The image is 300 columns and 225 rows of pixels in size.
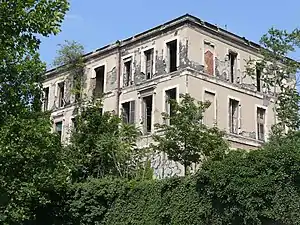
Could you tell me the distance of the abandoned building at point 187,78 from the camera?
31.0 m

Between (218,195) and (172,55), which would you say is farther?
(172,55)

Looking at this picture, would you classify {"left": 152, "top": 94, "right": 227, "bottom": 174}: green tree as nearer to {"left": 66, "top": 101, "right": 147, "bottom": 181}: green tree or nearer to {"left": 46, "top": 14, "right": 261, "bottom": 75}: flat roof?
{"left": 66, "top": 101, "right": 147, "bottom": 181}: green tree

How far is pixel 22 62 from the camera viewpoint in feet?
55.8

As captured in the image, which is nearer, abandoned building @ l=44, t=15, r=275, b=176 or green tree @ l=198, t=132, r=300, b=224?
green tree @ l=198, t=132, r=300, b=224

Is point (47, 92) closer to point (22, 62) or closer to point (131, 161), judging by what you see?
point (131, 161)

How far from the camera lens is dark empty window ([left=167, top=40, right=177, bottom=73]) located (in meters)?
31.6

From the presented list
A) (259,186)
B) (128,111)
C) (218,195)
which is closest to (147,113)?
(128,111)

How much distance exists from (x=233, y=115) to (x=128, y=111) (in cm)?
649

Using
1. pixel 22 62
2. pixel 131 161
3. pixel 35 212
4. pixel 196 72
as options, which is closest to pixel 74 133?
pixel 131 161

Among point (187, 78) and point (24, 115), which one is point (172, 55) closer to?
point (187, 78)

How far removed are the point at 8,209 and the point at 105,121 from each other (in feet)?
29.9

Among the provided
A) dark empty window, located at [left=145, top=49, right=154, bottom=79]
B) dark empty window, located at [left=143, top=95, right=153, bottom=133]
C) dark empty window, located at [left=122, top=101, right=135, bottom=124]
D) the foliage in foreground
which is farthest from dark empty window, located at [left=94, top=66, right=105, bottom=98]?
the foliage in foreground

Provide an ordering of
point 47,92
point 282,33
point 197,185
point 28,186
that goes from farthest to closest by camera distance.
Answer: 1. point 47,92
2. point 282,33
3. point 28,186
4. point 197,185

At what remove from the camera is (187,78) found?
30.1 metres
